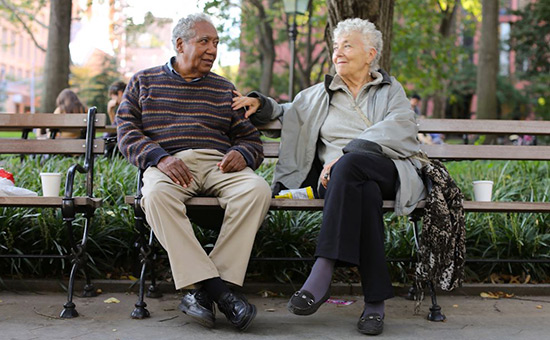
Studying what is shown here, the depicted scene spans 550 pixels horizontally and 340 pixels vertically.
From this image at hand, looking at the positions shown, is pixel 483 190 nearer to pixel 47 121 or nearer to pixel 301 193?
pixel 301 193

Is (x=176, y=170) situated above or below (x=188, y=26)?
below

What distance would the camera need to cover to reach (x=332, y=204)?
351cm

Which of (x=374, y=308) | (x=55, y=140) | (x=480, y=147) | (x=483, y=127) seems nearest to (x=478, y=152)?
(x=480, y=147)

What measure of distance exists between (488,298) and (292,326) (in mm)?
1562

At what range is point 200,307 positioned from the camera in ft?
11.4

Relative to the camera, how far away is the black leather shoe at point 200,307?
344 cm

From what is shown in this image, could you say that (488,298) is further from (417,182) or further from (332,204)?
(332,204)

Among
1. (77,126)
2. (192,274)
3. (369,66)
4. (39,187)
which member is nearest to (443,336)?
(192,274)

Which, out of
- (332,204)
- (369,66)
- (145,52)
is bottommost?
(332,204)

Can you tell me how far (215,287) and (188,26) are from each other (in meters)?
1.65

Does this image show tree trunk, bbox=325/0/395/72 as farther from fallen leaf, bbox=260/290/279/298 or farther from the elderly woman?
fallen leaf, bbox=260/290/279/298

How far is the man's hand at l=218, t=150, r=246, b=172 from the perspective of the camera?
3.88 meters

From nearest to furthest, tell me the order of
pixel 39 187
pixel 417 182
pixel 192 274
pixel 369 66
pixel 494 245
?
pixel 192 274 → pixel 417 182 → pixel 369 66 → pixel 494 245 → pixel 39 187

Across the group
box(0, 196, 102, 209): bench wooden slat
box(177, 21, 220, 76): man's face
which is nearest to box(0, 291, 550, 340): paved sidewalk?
box(0, 196, 102, 209): bench wooden slat
